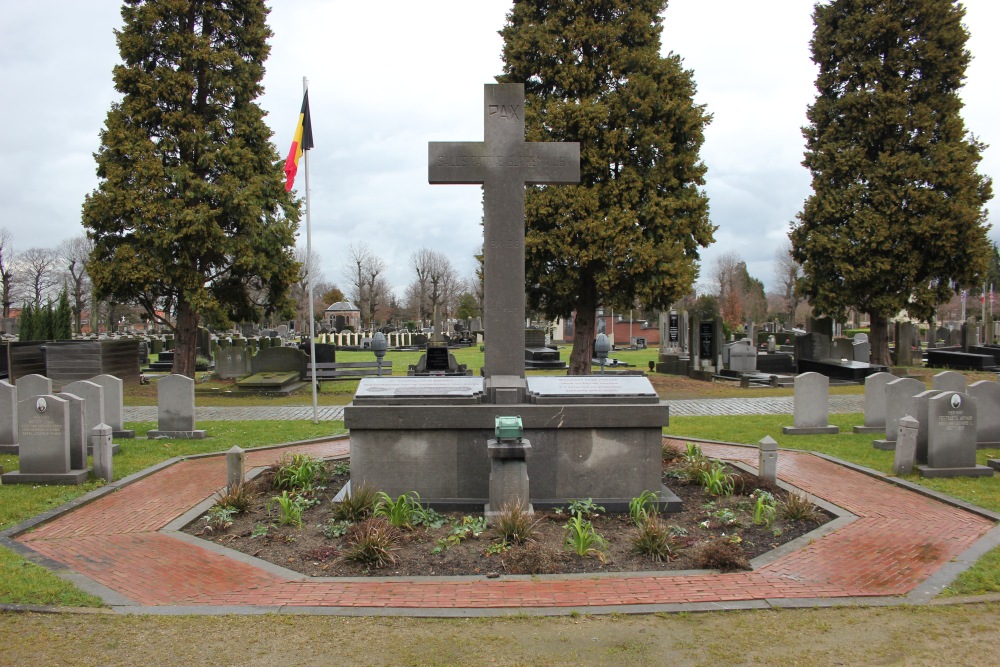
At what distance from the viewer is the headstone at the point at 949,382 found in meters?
11.4

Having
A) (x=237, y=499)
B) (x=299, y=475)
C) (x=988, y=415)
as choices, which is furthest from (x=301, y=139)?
(x=988, y=415)

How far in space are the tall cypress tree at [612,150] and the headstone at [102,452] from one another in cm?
1357

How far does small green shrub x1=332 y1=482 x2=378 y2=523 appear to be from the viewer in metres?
7.30

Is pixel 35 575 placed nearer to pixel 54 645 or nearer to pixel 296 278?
pixel 54 645

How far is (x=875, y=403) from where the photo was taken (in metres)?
12.9

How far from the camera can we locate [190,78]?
68.7 ft

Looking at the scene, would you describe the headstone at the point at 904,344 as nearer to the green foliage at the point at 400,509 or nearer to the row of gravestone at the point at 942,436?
the row of gravestone at the point at 942,436

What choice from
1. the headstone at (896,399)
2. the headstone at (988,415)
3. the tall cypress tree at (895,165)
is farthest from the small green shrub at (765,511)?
the tall cypress tree at (895,165)

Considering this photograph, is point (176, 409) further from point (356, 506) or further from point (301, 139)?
point (356, 506)

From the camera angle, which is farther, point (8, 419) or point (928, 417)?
point (8, 419)

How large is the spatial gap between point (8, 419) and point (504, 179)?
9.26 m

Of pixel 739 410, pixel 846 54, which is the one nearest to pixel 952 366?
pixel 846 54

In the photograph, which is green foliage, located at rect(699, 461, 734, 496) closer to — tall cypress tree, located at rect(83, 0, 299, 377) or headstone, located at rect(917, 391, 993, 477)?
headstone, located at rect(917, 391, 993, 477)

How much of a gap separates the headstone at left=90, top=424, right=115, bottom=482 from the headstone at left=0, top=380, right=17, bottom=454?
3.11 meters
